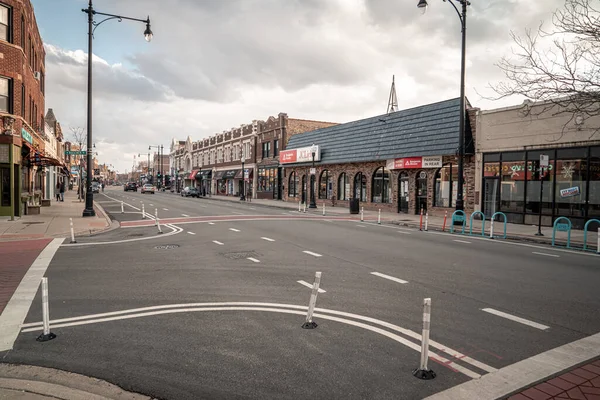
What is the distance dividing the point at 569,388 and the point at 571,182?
17557 mm

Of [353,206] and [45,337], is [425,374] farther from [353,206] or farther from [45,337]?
[353,206]

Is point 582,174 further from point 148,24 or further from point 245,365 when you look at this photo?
point 148,24

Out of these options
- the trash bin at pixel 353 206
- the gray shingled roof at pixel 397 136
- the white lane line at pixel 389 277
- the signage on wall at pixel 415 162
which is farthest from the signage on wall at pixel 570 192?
the white lane line at pixel 389 277

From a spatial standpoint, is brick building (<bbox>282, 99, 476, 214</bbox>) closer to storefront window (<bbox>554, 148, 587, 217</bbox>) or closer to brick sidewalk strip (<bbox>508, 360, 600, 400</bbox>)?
storefront window (<bbox>554, 148, 587, 217</bbox>)

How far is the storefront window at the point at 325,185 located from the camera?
118ft

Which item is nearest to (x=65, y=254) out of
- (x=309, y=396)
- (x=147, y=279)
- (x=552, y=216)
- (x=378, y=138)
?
(x=147, y=279)

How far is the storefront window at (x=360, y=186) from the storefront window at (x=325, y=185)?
3593mm

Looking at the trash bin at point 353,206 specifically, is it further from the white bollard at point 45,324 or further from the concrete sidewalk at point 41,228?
the white bollard at point 45,324

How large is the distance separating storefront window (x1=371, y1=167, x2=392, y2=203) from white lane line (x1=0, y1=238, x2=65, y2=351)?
22.8m

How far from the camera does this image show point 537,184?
19672mm

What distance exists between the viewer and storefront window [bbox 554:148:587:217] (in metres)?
17.8

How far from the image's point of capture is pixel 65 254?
11.0m

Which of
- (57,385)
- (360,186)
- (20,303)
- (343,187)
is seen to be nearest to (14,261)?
(20,303)

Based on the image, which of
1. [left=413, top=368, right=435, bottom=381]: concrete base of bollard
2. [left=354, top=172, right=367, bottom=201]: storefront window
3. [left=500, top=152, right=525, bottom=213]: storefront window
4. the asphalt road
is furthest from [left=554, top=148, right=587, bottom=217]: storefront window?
[left=413, top=368, right=435, bottom=381]: concrete base of bollard
